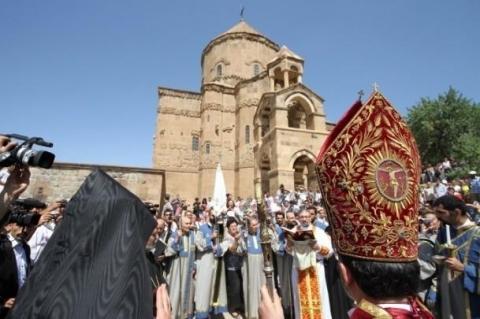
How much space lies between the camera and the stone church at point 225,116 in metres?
27.6

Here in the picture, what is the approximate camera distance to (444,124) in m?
31.6

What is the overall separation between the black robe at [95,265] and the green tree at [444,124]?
36525 millimetres

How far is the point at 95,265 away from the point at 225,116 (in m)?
34.7

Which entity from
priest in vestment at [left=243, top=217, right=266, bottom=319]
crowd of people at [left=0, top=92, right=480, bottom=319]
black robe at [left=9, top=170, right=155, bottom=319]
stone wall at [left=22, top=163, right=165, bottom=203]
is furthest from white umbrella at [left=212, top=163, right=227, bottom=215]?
black robe at [left=9, top=170, right=155, bottom=319]

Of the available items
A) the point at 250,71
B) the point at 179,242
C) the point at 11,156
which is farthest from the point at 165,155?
the point at 11,156

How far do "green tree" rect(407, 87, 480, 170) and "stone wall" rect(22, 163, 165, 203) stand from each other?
31190 millimetres

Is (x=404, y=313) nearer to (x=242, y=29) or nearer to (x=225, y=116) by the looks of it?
(x=225, y=116)

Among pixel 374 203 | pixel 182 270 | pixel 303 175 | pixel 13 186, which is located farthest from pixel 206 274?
pixel 303 175

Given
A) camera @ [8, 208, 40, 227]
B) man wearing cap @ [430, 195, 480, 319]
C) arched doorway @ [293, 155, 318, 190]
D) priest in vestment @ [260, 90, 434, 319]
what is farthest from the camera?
arched doorway @ [293, 155, 318, 190]

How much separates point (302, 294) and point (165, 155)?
1201 inches

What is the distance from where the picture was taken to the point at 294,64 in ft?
87.4

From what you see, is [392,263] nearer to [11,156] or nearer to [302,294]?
[11,156]

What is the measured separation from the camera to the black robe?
0.99 m

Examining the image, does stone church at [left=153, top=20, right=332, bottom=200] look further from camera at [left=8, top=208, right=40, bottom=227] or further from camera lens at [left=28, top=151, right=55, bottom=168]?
camera lens at [left=28, top=151, right=55, bottom=168]
